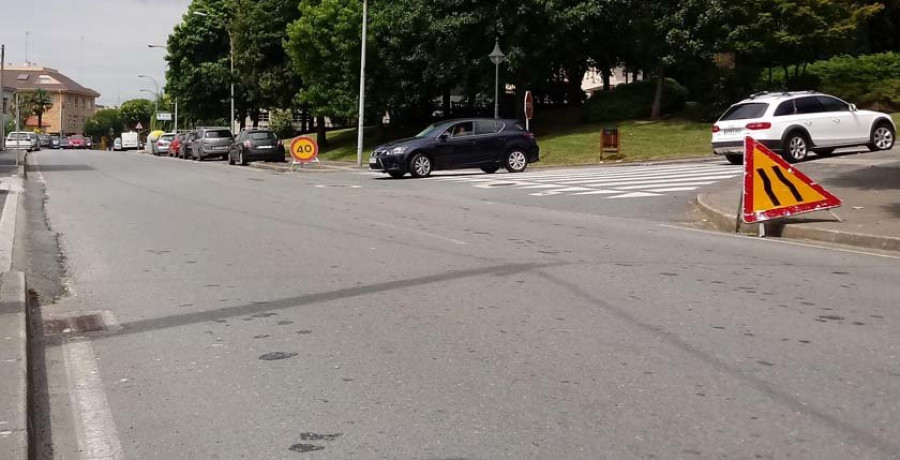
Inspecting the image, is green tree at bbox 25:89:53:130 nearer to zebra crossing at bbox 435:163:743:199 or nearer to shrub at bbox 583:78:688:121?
shrub at bbox 583:78:688:121

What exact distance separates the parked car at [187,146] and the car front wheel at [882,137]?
1268 inches

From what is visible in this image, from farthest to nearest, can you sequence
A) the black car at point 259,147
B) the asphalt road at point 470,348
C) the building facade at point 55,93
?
the building facade at point 55,93 → the black car at point 259,147 → the asphalt road at point 470,348

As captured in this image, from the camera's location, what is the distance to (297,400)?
4.69m

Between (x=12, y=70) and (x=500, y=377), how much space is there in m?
176

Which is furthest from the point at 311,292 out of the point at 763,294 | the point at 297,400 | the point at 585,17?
the point at 585,17

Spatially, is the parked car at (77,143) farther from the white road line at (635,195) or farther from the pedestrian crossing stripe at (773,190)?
the pedestrian crossing stripe at (773,190)

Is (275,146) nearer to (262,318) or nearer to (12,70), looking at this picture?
(262,318)

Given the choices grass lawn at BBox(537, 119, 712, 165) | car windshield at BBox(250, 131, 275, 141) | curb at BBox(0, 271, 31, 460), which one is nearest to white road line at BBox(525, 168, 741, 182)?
grass lawn at BBox(537, 119, 712, 165)

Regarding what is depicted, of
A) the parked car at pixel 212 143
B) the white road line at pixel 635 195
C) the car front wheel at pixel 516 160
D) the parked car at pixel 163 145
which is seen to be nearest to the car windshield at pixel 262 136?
the parked car at pixel 212 143

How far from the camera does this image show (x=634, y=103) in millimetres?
38281

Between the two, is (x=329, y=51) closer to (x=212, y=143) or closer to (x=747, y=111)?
(x=212, y=143)

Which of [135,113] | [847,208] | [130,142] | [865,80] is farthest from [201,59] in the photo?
[135,113]

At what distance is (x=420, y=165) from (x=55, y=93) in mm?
152607

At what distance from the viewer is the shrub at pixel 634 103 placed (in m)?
38.1
